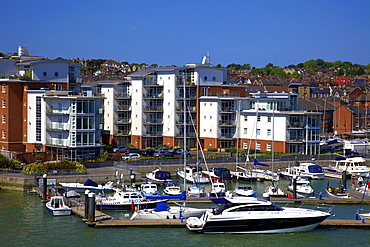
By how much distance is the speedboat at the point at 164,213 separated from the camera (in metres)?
38.9

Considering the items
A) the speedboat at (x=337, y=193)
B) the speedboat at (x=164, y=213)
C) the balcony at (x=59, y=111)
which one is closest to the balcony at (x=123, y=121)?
the balcony at (x=59, y=111)

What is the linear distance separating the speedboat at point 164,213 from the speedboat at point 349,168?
77.5 feet

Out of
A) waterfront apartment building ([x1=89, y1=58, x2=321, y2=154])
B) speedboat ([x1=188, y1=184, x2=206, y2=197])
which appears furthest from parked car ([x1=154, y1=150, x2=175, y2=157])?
speedboat ([x1=188, y1=184, x2=206, y2=197])

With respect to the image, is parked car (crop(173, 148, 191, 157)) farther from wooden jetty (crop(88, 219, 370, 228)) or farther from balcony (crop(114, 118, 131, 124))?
wooden jetty (crop(88, 219, 370, 228))

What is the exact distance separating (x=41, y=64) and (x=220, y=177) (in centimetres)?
2289

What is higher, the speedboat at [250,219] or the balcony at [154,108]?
the balcony at [154,108]

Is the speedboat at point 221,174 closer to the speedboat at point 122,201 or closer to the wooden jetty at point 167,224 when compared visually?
the speedboat at point 122,201

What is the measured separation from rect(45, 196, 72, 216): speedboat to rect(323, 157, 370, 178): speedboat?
91.8ft

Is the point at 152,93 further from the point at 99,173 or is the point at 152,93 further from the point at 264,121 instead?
the point at 99,173

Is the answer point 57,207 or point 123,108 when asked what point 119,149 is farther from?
point 57,207

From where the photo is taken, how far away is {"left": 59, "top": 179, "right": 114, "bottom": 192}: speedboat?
1914 inches

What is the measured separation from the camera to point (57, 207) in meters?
41.0

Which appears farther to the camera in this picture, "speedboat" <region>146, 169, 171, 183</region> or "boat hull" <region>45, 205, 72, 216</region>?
"speedboat" <region>146, 169, 171, 183</region>

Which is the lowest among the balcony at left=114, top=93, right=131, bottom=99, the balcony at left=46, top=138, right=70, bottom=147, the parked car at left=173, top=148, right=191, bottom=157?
the parked car at left=173, top=148, right=191, bottom=157
